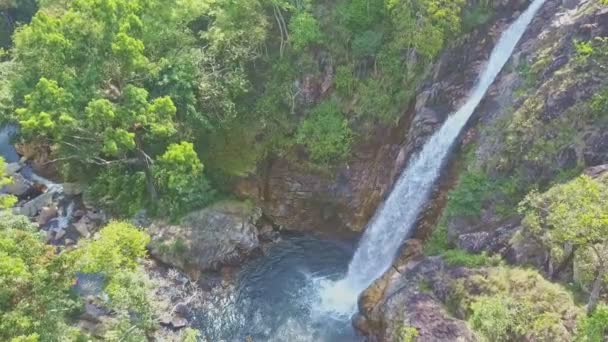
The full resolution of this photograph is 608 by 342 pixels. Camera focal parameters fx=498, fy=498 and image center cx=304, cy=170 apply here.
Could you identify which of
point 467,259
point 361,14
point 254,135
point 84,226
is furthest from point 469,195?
point 84,226

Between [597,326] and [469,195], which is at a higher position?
[469,195]

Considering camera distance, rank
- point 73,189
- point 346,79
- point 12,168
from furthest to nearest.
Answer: point 12,168, point 73,189, point 346,79

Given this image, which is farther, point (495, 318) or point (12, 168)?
point (12, 168)

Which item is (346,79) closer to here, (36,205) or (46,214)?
(46,214)

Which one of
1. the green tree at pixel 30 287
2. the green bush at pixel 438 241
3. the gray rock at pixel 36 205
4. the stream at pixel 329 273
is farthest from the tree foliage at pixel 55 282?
the green bush at pixel 438 241

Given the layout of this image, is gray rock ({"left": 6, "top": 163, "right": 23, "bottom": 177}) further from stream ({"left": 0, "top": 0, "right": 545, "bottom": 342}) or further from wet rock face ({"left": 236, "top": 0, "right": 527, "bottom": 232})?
wet rock face ({"left": 236, "top": 0, "right": 527, "bottom": 232})

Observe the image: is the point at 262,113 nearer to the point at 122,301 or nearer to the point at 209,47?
the point at 209,47
